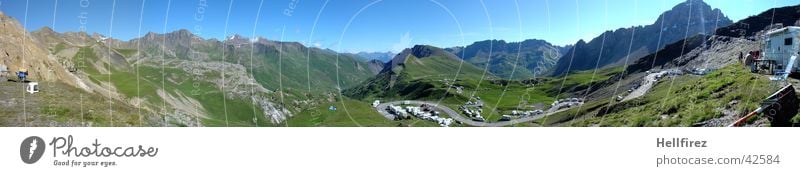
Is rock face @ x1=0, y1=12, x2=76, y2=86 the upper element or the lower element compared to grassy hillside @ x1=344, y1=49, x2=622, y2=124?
upper

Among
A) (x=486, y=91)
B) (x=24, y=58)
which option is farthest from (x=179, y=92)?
(x=486, y=91)

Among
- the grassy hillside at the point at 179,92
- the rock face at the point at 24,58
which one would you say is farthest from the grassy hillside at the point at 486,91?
the rock face at the point at 24,58

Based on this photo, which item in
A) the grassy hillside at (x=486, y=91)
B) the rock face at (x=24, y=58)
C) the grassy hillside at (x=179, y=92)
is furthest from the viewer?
the grassy hillside at (x=486, y=91)

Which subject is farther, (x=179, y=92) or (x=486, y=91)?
(x=486, y=91)

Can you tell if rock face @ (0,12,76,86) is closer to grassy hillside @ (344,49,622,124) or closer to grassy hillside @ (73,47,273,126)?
grassy hillside @ (73,47,273,126)

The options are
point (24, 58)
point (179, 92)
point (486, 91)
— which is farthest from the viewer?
point (486, 91)

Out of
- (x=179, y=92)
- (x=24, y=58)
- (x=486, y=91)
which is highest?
(x=24, y=58)

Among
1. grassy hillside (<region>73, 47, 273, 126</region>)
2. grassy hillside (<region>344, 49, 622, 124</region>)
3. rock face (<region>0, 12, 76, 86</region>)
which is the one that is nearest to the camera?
rock face (<region>0, 12, 76, 86</region>)

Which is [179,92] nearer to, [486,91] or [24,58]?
[24,58]

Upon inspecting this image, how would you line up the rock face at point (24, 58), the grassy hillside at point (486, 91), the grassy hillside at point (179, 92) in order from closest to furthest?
1. the rock face at point (24, 58)
2. the grassy hillside at point (179, 92)
3. the grassy hillside at point (486, 91)

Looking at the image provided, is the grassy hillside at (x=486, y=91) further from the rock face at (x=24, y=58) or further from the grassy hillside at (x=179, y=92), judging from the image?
the rock face at (x=24, y=58)

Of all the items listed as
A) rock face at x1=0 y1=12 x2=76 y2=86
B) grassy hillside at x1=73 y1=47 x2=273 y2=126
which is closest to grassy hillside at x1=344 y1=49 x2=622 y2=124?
grassy hillside at x1=73 y1=47 x2=273 y2=126
